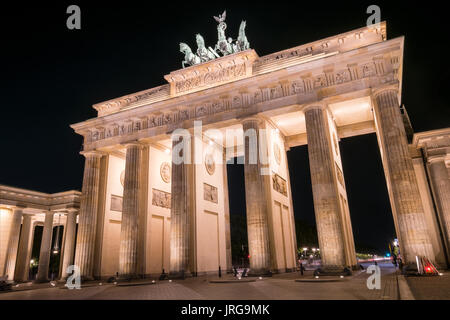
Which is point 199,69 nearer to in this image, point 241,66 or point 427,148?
point 241,66

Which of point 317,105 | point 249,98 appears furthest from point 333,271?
point 249,98

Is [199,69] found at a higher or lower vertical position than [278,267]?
higher

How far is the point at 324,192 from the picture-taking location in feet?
A: 58.9

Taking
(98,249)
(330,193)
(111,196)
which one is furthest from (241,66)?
(98,249)

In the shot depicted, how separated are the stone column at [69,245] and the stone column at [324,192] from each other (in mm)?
19269

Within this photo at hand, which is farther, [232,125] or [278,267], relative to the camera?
[232,125]

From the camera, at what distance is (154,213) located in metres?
25.0

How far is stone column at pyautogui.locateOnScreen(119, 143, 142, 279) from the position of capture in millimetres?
21953

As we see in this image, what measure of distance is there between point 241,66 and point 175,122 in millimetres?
6188

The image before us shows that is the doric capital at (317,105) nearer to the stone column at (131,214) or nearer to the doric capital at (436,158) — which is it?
the doric capital at (436,158)

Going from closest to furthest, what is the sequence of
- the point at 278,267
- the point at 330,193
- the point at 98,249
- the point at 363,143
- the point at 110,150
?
the point at 330,193, the point at 278,267, the point at 98,249, the point at 110,150, the point at 363,143

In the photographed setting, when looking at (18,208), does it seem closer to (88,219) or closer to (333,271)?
(88,219)

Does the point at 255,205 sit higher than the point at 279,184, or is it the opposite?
the point at 279,184

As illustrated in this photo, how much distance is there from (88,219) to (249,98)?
15.1m
